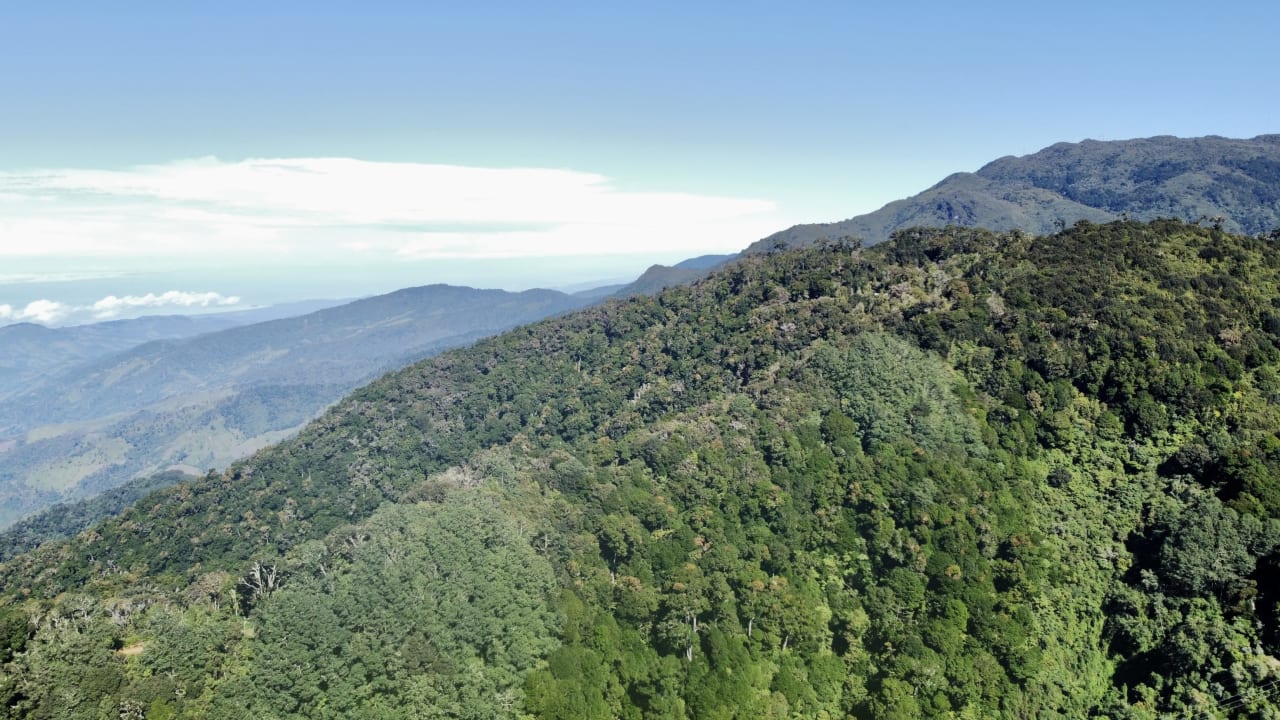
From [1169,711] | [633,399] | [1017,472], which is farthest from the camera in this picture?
[633,399]

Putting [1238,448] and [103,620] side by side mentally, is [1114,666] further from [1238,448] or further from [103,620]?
[103,620]

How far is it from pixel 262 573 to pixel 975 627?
5451cm

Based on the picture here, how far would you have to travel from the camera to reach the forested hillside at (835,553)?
42.2 m

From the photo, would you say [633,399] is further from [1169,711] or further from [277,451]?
[1169,711]

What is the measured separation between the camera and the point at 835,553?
55.2 meters

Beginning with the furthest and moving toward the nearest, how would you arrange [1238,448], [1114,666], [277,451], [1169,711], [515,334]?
[515,334], [277,451], [1238,448], [1114,666], [1169,711]

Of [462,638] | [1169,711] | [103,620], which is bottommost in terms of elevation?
[1169,711]

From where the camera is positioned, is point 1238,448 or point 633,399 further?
point 633,399

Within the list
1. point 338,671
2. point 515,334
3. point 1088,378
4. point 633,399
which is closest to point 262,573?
point 338,671

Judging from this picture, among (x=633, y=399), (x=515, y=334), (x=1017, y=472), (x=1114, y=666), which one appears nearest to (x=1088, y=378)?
(x=1017, y=472)

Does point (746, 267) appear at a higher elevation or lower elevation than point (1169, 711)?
higher

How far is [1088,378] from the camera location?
63.9 m

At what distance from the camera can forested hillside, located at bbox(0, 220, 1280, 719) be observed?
42156 mm

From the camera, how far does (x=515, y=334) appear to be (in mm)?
137500
